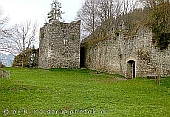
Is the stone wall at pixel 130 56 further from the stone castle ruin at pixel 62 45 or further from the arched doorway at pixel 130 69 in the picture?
the stone castle ruin at pixel 62 45

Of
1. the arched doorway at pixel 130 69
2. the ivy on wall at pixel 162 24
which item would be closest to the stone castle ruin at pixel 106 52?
the arched doorway at pixel 130 69

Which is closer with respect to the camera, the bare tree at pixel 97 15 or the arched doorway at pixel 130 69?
the arched doorway at pixel 130 69

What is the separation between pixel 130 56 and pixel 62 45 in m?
8.26

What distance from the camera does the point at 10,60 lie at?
116 ft

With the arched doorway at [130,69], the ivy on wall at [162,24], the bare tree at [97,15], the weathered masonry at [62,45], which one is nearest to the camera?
the ivy on wall at [162,24]

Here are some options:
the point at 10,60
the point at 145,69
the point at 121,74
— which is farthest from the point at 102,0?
the point at 145,69

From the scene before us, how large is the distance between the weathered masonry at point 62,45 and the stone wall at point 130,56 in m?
1.35

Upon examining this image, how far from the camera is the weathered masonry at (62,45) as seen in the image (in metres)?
28.4

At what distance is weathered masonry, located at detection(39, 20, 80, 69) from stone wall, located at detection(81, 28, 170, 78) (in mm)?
1350

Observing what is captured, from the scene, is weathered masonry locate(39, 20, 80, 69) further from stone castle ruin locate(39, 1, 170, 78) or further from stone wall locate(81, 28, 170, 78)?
stone wall locate(81, 28, 170, 78)

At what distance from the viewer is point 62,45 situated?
28625mm

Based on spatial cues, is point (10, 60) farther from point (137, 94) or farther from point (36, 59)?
point (137, 94)

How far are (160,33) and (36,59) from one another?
16.6 metres

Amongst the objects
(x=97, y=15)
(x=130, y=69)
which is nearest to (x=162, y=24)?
(x=130, y=69)
